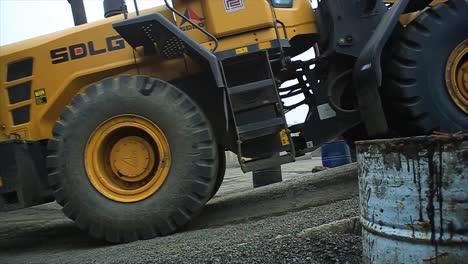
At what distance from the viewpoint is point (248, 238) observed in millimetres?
3305

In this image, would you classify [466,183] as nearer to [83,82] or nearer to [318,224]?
[318,224]

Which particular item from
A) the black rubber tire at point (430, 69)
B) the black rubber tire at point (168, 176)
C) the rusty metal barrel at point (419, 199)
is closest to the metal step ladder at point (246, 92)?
the black rubber tire at point (168, 176)

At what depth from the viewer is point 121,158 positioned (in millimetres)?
4316

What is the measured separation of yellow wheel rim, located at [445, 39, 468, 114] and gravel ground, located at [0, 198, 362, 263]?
151 centimetres

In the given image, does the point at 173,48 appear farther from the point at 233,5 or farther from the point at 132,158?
the point at 132,158

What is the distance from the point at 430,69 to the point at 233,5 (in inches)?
80.2

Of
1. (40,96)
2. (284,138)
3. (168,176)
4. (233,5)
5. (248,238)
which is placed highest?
(233,5)

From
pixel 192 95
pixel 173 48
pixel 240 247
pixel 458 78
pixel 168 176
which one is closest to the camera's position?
pixel 240 247

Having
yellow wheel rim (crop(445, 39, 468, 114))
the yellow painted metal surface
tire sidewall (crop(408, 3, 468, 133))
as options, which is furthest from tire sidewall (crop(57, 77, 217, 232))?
yellow wheel rim (crop(445, 39, 468, 114))

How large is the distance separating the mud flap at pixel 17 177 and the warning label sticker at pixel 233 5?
2.54 meters

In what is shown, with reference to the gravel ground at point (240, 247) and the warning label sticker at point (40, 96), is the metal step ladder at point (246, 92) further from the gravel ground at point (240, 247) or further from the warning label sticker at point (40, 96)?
the warning label sticker at point (40, 96)

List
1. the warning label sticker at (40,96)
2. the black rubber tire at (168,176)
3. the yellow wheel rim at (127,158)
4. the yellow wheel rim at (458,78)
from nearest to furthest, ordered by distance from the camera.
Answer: the black rubber tire at (168,176), the yellow wheel rim at (127,158), the yellow wheel rim at (458,78), the warning label sticker at (40,96)

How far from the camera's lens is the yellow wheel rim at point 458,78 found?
14.0 feet

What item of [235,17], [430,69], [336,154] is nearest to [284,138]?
[235,17]
